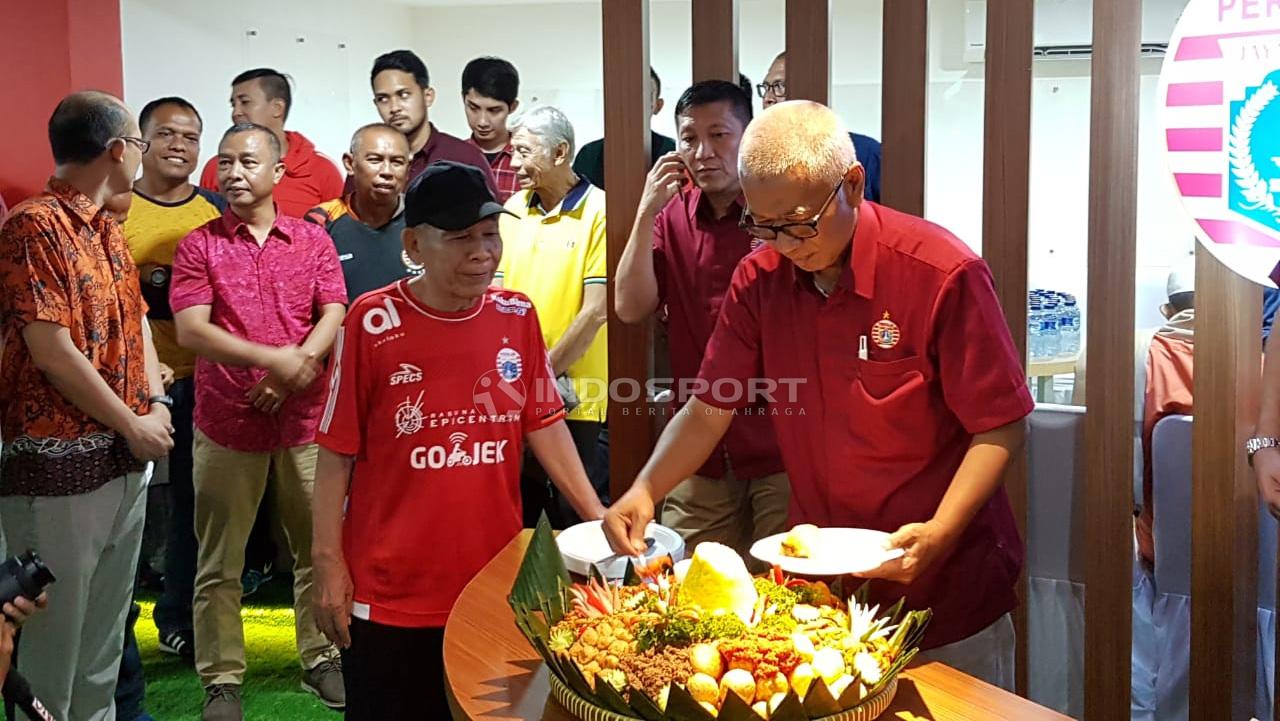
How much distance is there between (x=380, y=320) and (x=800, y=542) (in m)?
0.99

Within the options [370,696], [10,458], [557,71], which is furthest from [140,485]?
[557,71]

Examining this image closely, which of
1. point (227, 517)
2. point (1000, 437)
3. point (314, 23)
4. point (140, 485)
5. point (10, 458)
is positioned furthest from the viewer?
point (314, 23)

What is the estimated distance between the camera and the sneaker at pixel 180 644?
13.2 ft

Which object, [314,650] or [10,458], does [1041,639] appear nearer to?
[314,650]

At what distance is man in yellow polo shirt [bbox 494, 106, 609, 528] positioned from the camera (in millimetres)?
3574

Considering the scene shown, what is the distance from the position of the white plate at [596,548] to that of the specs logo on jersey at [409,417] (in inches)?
14.2

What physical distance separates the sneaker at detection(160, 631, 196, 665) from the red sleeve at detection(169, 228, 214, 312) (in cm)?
123

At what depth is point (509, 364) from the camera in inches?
93.0

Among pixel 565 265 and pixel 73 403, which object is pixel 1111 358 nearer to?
pixel 565 265

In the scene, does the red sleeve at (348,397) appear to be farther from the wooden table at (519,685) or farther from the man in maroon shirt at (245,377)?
the man in maroon shirt at (245,377)

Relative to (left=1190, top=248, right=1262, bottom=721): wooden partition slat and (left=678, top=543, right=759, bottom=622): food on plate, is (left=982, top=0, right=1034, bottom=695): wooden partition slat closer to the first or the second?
(left=1190, top=248, right=1262, bottom=721): wooden partition slat

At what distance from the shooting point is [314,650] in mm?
3656

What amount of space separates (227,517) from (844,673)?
106 inches

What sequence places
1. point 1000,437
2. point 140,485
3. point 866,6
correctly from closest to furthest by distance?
point 1000,437 → point 140,485 → point 866,6
